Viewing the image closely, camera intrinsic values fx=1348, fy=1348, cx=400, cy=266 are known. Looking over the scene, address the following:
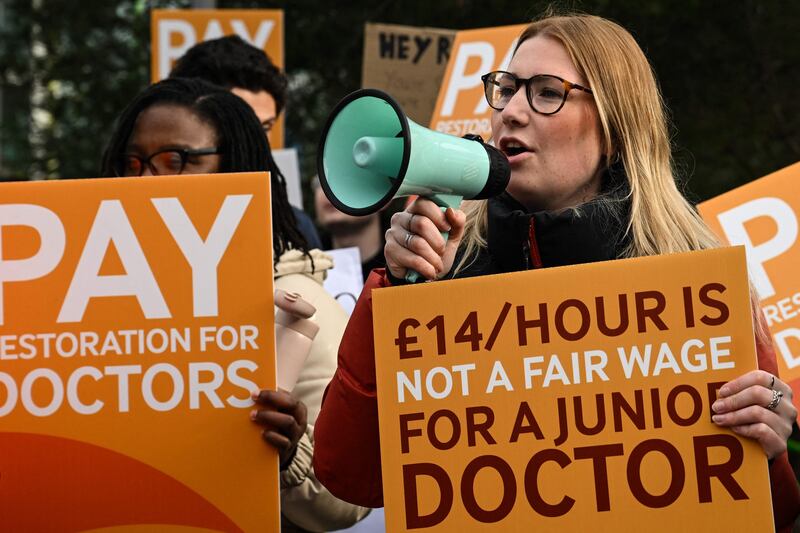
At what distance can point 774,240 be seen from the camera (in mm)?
3215

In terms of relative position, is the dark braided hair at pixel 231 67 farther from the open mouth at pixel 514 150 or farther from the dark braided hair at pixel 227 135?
the open mouth at pixel 514 150

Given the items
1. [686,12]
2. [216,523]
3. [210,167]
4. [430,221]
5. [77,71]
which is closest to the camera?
[430,221]

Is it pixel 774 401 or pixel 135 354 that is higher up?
pixel 135 354

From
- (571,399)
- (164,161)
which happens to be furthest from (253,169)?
(571,399)

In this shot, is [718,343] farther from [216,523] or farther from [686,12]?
[686,12]

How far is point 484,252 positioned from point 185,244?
1.90 feet

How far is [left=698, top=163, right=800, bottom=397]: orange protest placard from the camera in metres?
3.09

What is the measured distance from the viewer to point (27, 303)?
2561mm

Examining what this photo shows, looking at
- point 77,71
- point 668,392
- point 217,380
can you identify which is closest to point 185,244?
point 217,380

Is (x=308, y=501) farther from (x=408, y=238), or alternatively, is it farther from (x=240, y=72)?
(x=240, y=72)

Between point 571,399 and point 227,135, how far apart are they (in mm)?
1392

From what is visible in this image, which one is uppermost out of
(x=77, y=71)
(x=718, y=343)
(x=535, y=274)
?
(x=77, y=71)

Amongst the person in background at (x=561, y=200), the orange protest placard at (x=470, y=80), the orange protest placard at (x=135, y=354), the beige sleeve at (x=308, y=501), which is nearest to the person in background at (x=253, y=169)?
the beige sleeve at (x=308, y=501)

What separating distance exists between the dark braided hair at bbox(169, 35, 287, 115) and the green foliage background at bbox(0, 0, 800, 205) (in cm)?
200
